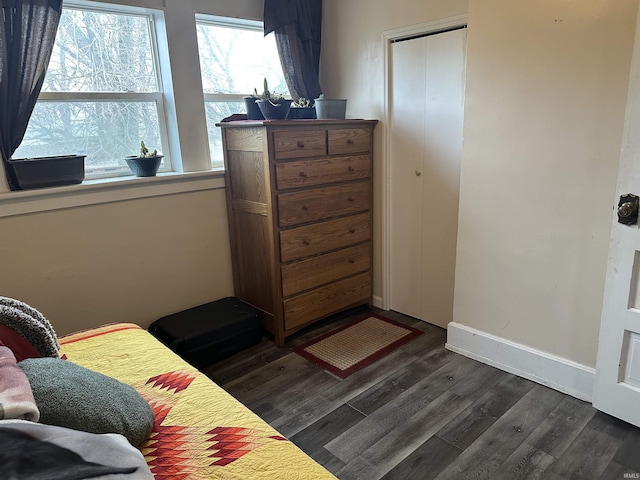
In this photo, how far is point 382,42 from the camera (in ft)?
9.28

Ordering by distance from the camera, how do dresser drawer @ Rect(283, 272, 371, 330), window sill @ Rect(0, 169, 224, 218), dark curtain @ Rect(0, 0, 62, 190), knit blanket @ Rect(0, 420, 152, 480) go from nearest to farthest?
1. knit blanket @ Rect(0, 420, 152, 480)
2. dark curtain @ Rect(0, 0, 62, 190)
3. window sill @ Rect(0, 169, 224, 218)
4. dresser drawer @ Rect(283, 272, 371, 330)

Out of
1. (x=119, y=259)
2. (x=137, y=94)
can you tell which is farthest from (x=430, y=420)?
→ (x=137, y=94)

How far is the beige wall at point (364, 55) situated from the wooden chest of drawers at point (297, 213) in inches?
4.5

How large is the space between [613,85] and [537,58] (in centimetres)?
34

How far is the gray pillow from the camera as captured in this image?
107 cm

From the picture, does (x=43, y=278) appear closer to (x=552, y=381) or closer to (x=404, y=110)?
(x=404, y=110)

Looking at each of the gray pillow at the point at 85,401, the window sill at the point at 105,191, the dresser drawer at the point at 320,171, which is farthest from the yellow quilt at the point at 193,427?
the dresser drawer at the point at 320,171

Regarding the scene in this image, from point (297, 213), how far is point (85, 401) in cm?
169

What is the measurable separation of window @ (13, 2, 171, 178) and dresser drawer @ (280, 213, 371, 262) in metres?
0.91

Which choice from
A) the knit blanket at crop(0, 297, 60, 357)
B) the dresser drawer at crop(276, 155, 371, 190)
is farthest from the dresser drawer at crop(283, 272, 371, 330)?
the knit blanket at crop(0, 297, 60, 357)

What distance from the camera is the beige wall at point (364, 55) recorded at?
9.02 ft

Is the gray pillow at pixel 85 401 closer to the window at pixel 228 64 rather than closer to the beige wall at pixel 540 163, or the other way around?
the beige wall at pixel 540 163

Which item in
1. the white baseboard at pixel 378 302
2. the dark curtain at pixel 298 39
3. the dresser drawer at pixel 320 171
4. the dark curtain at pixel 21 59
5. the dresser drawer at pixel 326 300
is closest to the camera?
the dark curtain at pixel 21 59

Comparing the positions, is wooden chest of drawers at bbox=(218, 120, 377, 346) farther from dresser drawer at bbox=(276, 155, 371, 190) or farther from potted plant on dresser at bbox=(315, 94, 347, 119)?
potted plant on dresser at bbox=(315, 94, 347, 119)
